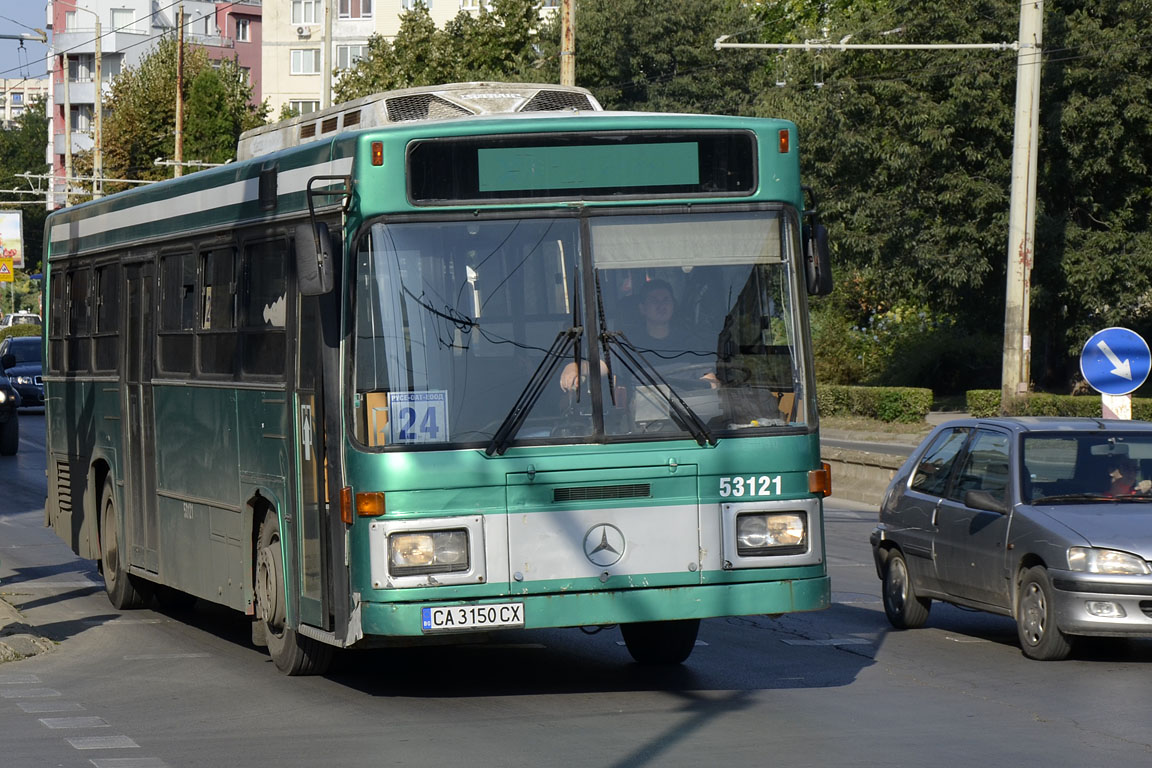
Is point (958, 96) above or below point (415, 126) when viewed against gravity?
above

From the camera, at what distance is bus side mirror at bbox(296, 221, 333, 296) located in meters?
8.64

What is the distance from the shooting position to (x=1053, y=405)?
36.3m

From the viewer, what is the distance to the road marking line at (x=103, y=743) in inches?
330

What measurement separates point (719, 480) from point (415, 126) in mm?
2251

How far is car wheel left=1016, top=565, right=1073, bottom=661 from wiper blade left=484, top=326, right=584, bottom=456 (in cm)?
→ 370

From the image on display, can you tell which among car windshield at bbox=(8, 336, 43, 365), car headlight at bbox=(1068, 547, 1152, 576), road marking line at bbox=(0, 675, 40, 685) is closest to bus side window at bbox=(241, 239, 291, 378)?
road marking line at bbox=(0, 675, 40, 685)

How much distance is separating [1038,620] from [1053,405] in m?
26.1

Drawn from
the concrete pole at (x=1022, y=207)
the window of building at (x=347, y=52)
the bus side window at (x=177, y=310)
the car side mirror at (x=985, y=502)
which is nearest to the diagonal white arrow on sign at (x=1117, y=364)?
the car side mirror at (x=985, y=502)

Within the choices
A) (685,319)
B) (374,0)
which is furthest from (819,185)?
(374,0)

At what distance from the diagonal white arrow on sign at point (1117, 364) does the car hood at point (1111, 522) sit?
6469 millimetres

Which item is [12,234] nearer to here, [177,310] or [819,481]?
[177,310]

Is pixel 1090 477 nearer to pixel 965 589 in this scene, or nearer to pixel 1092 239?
pixel 965 589

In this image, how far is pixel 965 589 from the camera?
39.2ft

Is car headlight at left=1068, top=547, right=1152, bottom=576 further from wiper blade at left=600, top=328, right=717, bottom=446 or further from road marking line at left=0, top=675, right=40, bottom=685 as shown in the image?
road marking line at left=0, top=675, right=40, bottom=685
